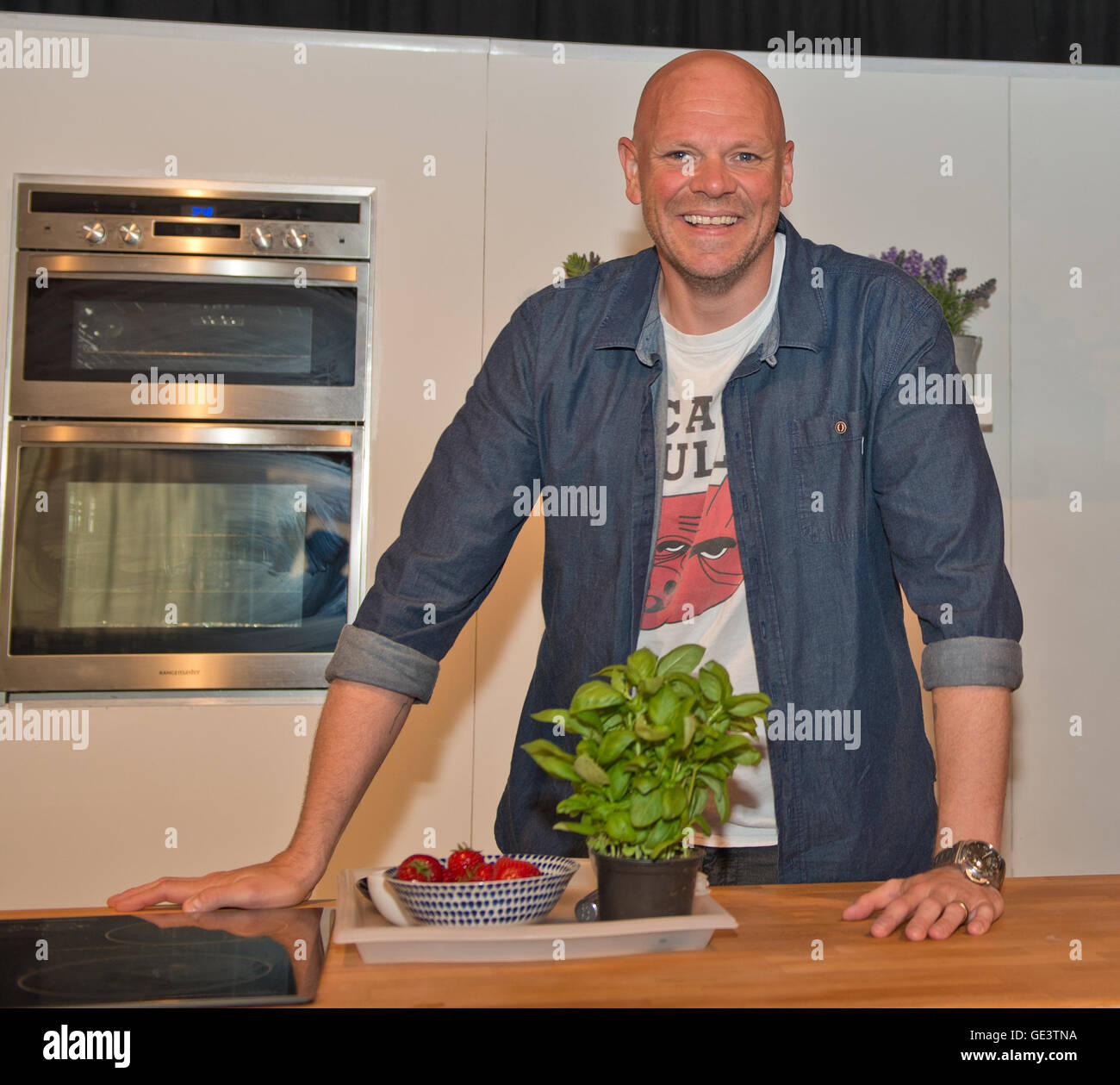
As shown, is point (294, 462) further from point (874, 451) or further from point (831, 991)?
point (831, 991)

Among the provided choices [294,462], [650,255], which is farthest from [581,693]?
[294,462]

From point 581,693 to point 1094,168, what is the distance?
85.5 inches

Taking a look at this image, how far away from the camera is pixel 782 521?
1.34m

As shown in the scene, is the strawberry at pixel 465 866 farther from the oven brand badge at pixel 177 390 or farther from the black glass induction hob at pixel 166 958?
the oven brand badge at pixel 177 390

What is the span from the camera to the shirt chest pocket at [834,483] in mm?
1337

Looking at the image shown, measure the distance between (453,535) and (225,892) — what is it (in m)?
0.49

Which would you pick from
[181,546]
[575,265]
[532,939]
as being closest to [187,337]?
[181,546]

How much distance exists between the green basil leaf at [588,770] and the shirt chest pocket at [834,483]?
24.2 inches

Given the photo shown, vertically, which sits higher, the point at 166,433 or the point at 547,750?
the point at 166,433

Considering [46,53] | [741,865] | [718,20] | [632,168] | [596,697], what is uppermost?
[718,20]

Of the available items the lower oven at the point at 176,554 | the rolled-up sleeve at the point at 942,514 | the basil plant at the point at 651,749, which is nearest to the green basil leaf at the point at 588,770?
the basil plant at the point at 651,749

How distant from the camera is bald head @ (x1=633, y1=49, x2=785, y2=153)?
131 cm

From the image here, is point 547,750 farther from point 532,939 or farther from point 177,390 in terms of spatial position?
point 177,390

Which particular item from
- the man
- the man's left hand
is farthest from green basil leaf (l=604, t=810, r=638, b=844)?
the man
